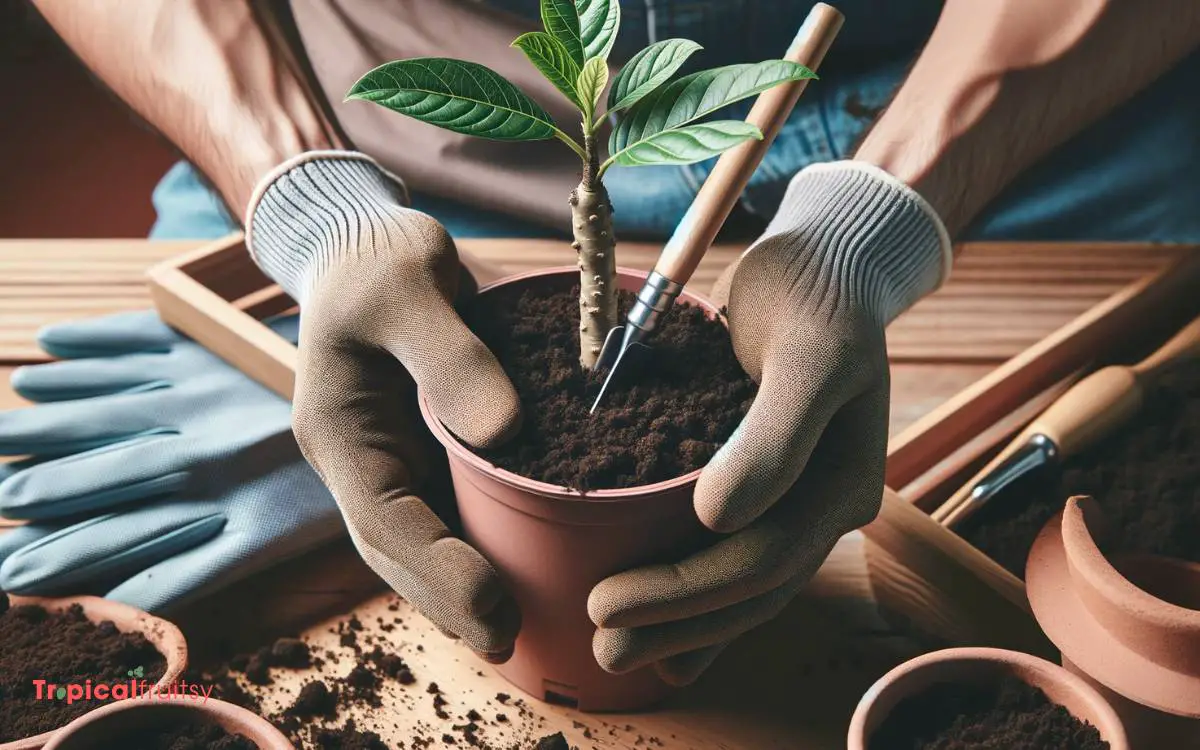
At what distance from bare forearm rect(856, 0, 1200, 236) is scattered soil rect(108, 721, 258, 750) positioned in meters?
0.68

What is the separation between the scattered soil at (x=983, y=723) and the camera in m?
0.67

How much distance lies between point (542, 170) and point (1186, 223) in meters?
0.76

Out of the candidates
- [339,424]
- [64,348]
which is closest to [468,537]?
[339,424]

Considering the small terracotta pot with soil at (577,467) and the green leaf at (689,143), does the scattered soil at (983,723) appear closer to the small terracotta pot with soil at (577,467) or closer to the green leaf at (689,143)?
the small terracotta pot with soil at (577,467)

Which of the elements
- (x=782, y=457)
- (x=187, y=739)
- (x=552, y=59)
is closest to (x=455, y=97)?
(x=552, y=59)

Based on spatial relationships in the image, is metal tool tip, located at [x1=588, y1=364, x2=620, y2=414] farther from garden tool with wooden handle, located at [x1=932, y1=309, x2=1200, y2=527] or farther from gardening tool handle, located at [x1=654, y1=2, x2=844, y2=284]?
garden tool with wooden handle, located at [x1=932, y1=309, x2=1200, y2=527]

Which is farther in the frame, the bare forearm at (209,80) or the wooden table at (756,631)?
the bare forearm at (209,80)

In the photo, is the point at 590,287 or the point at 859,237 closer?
the point at 590,287

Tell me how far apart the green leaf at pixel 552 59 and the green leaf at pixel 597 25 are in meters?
0.02

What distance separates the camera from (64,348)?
1.11 meters

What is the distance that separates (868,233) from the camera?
84cm

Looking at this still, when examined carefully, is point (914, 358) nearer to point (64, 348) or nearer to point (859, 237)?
point (859, 237)

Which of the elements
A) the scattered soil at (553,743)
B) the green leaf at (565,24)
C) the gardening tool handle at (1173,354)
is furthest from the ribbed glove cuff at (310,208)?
the gardening tool handle at (1173,354)

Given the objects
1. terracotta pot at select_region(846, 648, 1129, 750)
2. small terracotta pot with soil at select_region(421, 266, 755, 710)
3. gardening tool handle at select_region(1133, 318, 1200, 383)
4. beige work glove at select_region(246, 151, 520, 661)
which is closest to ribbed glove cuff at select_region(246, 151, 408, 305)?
beige work glove at select_region(246, 151, 520, 661)
